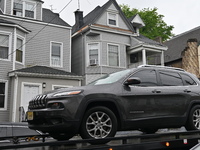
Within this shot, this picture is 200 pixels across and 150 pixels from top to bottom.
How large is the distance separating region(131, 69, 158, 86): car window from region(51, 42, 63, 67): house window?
14404 mm

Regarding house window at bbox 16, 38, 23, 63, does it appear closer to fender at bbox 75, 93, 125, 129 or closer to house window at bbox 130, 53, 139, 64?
house window at bbox 130, 53, 139, 64

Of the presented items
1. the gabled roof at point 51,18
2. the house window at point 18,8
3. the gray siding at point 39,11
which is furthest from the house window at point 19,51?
the gabled roof at point 51,18

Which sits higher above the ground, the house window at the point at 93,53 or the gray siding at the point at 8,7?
the gray siding at the point at 8,7

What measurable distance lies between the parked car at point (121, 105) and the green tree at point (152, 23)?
2853 centimetres

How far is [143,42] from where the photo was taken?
72.2 feet

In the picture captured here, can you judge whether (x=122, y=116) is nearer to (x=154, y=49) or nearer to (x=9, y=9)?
(x=9, y=9)

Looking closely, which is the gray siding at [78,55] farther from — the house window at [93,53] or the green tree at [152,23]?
the green tree at [152,23]

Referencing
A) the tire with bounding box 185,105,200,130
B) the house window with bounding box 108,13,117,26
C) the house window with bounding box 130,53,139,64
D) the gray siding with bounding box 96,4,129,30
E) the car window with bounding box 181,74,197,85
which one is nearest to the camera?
the tire with bounding box 185,105,200,130

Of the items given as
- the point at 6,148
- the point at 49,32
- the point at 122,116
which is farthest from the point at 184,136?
the point at 49,32

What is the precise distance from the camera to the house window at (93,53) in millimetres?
21011

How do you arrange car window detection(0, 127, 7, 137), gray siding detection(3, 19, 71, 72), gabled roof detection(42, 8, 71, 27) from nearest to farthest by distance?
car window detection(0, 127, 7, 137), gray siding detection(3, 19, 71, 72), gabled roof detection(42, 8, 71, 27)

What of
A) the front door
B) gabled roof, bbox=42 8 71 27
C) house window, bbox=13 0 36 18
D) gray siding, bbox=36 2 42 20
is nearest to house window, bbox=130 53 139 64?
gabled roof, bbox=42 8 71 27

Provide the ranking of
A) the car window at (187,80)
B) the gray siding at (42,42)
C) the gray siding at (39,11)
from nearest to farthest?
1. the car window at (187,80)
2. the gray siding at (42,42)
3. the gray siding at (39,11)

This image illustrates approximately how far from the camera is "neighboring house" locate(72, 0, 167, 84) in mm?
20969
